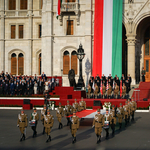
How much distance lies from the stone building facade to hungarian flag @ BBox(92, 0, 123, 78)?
184 cm

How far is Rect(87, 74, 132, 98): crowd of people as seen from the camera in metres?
30.2

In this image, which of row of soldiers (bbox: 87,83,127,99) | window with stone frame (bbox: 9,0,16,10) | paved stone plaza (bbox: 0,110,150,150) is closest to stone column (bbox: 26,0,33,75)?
window with stone frame (bbox: 9,0,16,10)

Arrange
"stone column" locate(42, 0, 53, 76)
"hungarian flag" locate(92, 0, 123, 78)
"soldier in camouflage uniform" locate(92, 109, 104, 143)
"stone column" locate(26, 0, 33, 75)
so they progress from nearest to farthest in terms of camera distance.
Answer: "soldier in camouflage uniform" locate(92, 109, 104, 143)
"hungarian flag" locate(92, 0, 123, 78)
"stone column" locate(42, 0, 53, 76)
"stone column" locate(26, 0, 33, 75)

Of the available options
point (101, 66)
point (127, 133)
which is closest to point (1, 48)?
point (101, 66)

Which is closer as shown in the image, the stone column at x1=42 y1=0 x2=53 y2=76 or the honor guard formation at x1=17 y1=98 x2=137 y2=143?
the honor guard formation at x1=17 y1=98 x2=137 y2=143

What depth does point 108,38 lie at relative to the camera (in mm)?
37312

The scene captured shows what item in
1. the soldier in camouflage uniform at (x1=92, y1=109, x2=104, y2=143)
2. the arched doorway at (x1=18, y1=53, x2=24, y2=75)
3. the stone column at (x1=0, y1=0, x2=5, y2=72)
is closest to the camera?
the soldier in camouflage uniform at (x1=92, y1=109, x2=104, y2=143)

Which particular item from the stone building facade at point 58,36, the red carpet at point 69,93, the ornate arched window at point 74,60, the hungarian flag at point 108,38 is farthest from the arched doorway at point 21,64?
the red carpet at point 69,93

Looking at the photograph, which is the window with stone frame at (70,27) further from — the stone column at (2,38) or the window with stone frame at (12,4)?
the stone column at (2,38)

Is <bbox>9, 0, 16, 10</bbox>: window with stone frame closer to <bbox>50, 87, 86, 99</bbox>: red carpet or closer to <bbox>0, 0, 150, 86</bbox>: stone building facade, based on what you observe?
<bbox>0, 0, 150, 86</bbox>: stone building facade

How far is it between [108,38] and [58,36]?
23.5 ft

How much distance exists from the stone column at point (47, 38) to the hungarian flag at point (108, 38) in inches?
243

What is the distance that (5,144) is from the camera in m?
15.1

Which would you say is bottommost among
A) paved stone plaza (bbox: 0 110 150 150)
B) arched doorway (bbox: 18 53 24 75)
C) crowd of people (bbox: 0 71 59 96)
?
paved stone plaza (bbox: 0 110 150 150)
